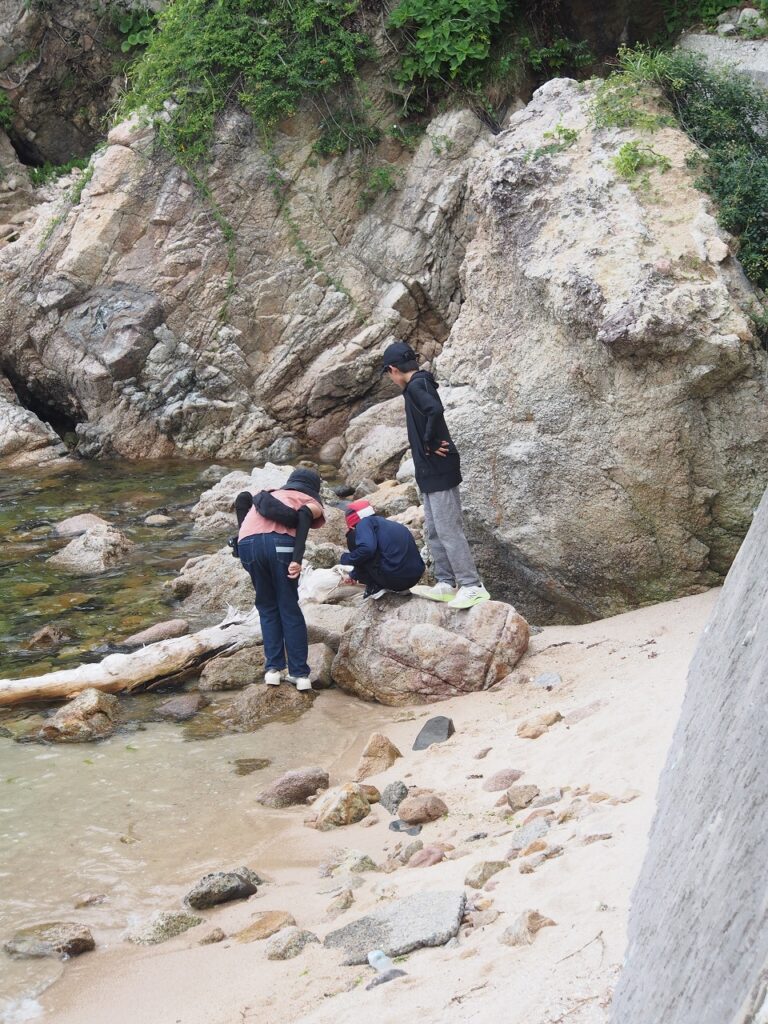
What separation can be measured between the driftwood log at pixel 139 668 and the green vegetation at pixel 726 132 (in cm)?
497

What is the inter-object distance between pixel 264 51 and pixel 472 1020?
56.5 ft

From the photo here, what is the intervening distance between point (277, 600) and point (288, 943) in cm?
379

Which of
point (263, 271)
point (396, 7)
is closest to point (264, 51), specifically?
point (396, 7)

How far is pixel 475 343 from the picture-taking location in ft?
27.2

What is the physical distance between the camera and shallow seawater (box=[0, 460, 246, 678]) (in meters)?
9.16

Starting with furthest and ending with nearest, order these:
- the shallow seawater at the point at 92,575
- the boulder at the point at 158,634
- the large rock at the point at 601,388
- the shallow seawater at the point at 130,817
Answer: the shallow seawater at the point at 92,575 → the boulder at the point at 158,634 → the large rock at the point at 601,388 → the shallow seawater at the point at 130,817

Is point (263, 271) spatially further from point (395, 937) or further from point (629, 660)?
point (395, 937)

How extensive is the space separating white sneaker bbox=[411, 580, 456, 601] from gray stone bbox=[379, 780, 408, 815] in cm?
204

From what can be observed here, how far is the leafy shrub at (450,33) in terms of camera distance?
53.9ft

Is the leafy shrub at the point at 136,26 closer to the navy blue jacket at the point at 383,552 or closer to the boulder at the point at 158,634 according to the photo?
→ the boulder at the point at 158,634

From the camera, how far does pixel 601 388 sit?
289 inches

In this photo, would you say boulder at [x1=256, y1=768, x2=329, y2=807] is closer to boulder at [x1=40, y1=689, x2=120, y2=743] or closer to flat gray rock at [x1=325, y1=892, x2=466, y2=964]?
boulder at [x1=40, y1=689, x2=120, y2=743]

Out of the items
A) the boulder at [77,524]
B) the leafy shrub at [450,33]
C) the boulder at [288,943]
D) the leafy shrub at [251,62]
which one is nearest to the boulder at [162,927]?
the boulder at [288,943]

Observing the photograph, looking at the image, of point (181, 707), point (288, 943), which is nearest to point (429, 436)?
point (181, 707)
